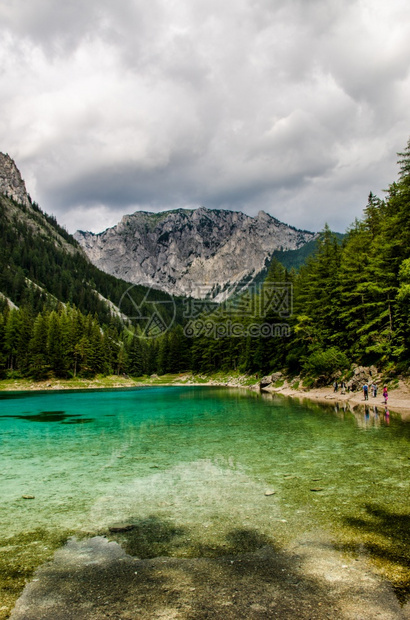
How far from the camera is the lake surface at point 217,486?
7.44m

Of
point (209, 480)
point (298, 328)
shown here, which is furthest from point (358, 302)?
point (209, 480)

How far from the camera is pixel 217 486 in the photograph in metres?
11.0

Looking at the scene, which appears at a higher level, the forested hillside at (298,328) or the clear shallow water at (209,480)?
the forested hillside at (298,328)

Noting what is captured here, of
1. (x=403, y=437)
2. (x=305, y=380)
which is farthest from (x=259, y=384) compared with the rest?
(x=403, y=437)

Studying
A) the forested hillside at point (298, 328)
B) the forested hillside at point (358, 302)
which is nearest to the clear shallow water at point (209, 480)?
the forested hillside at point (358, 302)

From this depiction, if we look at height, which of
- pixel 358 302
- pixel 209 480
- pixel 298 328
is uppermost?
pixel 358 302

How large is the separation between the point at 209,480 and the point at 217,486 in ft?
2.42

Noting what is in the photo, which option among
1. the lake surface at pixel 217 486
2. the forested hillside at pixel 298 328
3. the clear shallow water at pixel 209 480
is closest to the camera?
the lake surface at pixel 217 486

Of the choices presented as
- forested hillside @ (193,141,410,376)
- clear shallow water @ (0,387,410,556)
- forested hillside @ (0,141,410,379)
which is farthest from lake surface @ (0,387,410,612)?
forested hillside @ (0,141,410,379)

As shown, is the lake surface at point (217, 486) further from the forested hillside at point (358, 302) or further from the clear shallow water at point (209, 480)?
the forested hillside at point (358, 302)

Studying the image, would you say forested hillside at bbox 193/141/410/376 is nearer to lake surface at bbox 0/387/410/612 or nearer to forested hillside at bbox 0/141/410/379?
forested hillside at bbox 0/141/410/379

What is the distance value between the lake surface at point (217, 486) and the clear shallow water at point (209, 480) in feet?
0.14

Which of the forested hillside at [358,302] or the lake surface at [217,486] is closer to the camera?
the lake surface at [217,486]

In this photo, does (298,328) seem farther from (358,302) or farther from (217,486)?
(217,486)
